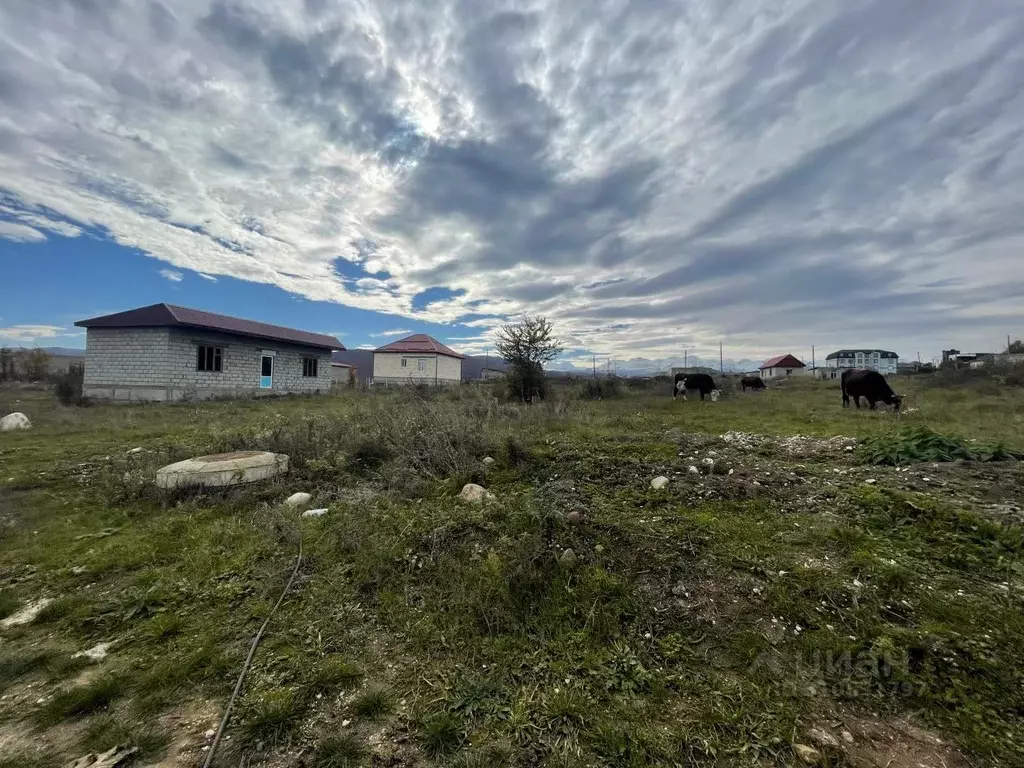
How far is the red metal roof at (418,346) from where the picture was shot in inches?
1326

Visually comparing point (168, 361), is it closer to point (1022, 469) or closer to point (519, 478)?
point (519, 478)

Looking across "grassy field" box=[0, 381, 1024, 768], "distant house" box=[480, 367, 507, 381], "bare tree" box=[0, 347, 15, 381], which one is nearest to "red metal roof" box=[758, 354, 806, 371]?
"distant house" box=[480, 367, 507, 381]

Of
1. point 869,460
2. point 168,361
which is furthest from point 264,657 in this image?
point 168,361

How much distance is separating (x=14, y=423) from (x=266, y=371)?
10.2 m

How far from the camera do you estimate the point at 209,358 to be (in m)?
17.4

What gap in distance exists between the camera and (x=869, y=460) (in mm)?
4957

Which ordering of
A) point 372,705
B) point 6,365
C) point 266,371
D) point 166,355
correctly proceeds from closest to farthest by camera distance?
point 372,705 → point 166,355 → point 266,371 → point 6,365

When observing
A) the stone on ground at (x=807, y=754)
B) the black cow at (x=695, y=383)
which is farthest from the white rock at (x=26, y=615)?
the black cow at (x=695, y=383)

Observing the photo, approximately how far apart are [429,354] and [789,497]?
30740mm

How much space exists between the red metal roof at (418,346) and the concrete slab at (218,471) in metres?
28.3

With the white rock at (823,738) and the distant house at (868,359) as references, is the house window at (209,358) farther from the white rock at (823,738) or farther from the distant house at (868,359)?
the distant house at (868,359)

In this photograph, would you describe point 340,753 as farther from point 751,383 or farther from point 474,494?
point 751,383

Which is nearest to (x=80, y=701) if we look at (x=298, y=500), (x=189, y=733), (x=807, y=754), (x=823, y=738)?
(x=189, y=733)

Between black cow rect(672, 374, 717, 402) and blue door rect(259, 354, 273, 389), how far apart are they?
702 inches
